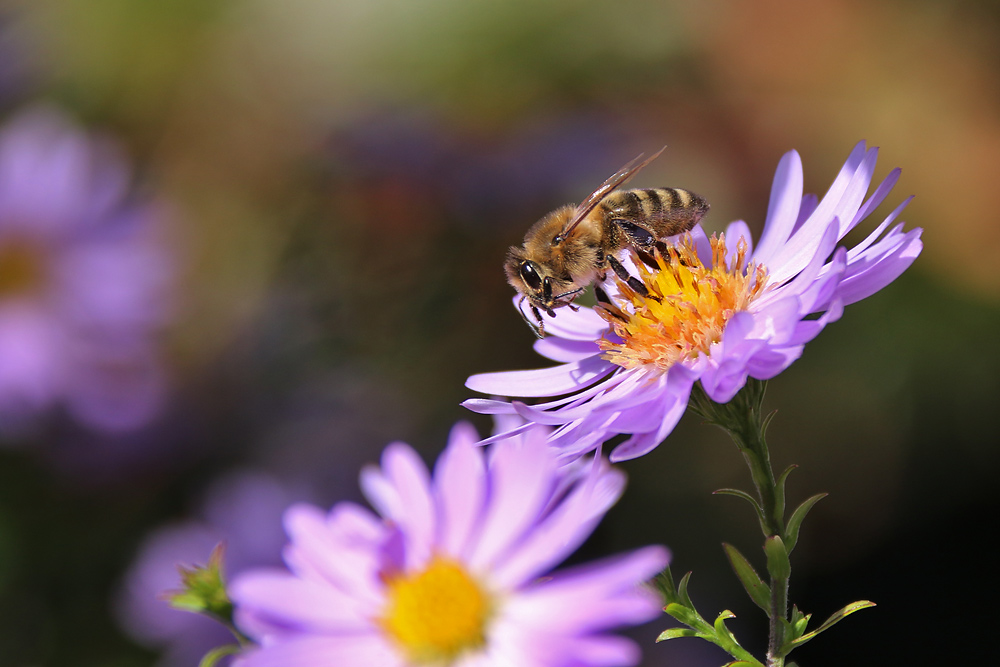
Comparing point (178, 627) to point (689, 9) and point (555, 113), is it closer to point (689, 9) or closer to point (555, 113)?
point (555, 113)

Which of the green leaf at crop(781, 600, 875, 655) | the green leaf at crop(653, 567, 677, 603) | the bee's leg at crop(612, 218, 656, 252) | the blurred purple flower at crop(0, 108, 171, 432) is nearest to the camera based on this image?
the green leaf at crop(781, 600, 875, 655)

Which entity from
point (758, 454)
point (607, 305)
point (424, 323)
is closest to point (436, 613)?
point (758, 454)

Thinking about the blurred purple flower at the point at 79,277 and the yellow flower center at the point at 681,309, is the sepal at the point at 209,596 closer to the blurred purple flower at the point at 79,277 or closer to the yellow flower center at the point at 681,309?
the yellow flower center at the point at 681,309

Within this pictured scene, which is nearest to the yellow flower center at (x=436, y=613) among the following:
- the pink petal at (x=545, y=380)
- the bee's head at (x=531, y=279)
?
the pink petal at (x=545, y=380)

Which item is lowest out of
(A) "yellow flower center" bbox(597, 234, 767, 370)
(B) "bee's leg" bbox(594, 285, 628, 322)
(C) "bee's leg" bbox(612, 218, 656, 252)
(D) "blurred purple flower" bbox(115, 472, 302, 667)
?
(A) "yellow flower center" bbox(597, 234, 767, 370)

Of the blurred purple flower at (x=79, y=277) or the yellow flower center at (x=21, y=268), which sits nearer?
the blurred purple flower at (x=79, y=277)

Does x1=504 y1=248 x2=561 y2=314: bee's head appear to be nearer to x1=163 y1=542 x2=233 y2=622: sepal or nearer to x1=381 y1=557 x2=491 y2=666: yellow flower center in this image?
x1=163 y1=542 x2=233 y2=622: sepal

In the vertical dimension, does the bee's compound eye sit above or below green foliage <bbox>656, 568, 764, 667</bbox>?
above

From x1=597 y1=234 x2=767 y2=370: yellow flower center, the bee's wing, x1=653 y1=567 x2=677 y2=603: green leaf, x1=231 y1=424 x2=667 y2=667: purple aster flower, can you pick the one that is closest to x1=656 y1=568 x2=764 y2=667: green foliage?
x1=653 y1=567 x2=677 y2=603: green leaf
